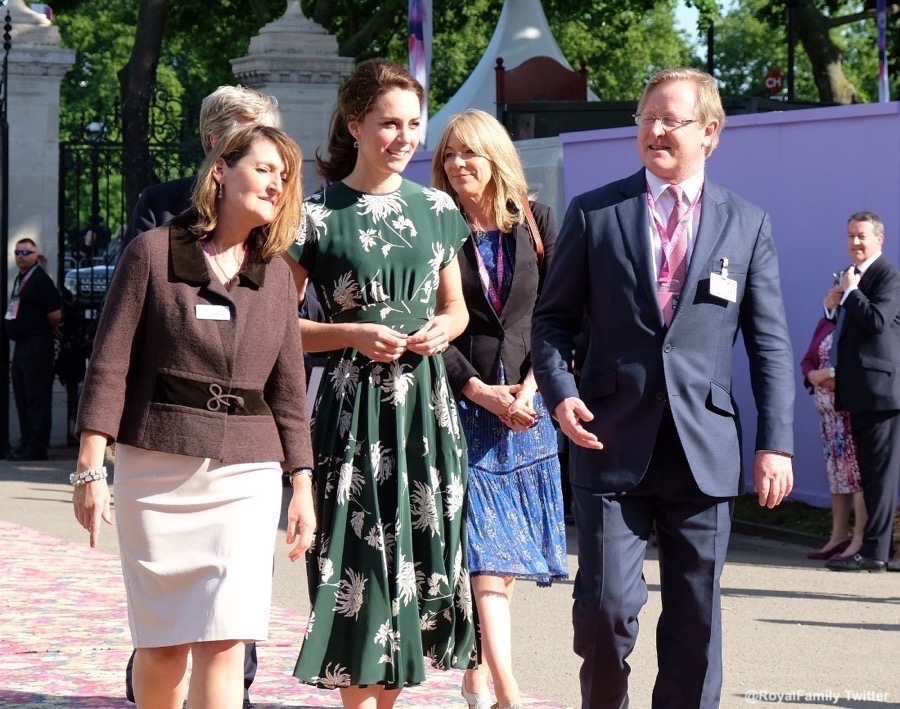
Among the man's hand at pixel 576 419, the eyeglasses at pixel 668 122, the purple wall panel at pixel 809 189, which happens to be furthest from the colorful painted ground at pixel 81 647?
the purple wall panel at pixel 809 189

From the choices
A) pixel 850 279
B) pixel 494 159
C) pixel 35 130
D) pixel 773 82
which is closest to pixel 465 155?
pixel 494 159

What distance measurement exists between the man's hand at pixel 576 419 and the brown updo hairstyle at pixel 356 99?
1147mm

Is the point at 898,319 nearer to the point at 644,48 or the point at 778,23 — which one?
the point at 778,23

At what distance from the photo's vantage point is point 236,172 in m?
4.50

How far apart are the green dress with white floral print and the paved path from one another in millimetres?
1016

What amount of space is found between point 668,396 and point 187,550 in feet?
4.50

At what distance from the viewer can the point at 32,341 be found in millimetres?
15953

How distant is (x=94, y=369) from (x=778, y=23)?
25.8m

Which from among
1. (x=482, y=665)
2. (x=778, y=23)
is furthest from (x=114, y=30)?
(x=482, y=665)

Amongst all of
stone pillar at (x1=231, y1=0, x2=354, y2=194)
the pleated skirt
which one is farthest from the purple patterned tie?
stone pillar at (x1=231, y1=0, x2=354, y2=194)

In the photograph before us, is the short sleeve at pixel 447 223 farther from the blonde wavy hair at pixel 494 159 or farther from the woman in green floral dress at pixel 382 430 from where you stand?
the blonde wavy hair at pixel 494 159

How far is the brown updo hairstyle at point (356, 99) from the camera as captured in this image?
520cm

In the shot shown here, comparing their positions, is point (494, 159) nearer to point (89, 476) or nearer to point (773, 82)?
point (89, 476)

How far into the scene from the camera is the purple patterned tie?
15.8 ft
